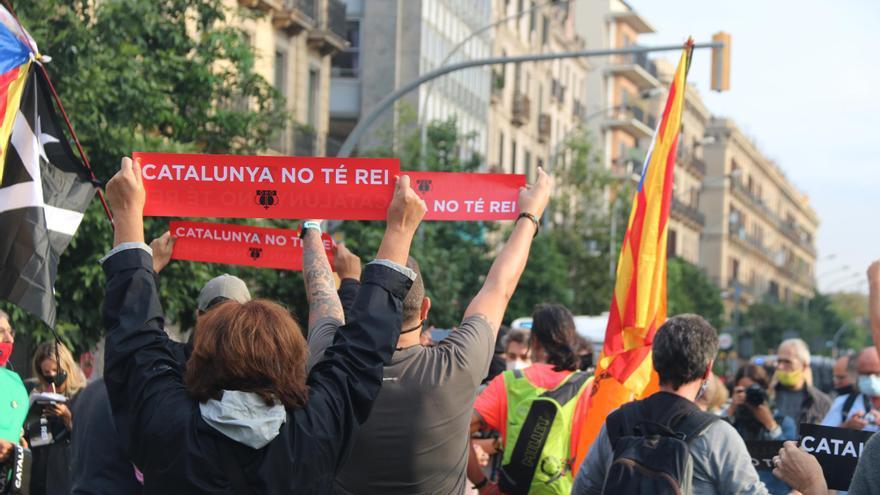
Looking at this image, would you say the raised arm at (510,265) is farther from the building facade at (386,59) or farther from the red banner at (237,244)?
the building facade at (386,59)

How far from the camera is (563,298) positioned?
36.0 meters

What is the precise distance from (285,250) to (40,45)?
720 cm

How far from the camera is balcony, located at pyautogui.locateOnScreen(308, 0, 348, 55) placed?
34.1 meters

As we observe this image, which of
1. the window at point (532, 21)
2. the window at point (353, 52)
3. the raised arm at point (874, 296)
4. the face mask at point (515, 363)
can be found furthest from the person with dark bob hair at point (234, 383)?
the window at point (532, 21)

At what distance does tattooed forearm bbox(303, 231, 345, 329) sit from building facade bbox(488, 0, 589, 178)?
35.9m

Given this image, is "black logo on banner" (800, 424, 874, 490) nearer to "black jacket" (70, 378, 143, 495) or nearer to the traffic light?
"black jacket" (70, 378, 143, 495)

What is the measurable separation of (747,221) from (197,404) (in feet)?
326

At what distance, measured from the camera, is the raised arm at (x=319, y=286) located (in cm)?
485

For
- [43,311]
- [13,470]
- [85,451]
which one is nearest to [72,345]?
[13,470]

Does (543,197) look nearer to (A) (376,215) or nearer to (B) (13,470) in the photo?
(A) (376,215)

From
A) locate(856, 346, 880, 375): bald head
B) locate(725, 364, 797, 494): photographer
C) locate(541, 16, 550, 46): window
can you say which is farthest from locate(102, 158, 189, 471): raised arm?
locate(541, 16, 550, 46): window

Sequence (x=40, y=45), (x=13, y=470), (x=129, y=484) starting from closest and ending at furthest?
(x=129, y=484) < (x=13, y=470) < (x=40, y=45)

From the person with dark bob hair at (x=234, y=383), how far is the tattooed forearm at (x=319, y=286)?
0.79m

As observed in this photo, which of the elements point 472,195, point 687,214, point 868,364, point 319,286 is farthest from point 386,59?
point 687,214
